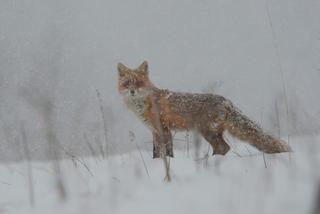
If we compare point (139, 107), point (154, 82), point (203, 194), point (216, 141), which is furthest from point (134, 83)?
point (154, 82)

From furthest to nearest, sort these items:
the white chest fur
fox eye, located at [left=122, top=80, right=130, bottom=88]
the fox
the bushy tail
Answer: fox eye, located at [left=122, top=80, right=130, bottom=88]
the white chest fur
the fox
the bushy tail

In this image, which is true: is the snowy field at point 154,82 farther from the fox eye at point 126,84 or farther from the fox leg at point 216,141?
the fox eye at point 126,84

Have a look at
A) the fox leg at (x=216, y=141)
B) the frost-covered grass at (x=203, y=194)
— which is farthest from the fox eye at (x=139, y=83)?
the frost-covered grass at (x=203, y=194)

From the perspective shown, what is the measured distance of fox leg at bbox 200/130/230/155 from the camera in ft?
17.3

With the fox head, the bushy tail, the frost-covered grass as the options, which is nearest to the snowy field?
the frost-covered grass

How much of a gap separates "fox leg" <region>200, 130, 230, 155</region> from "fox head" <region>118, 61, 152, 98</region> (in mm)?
839

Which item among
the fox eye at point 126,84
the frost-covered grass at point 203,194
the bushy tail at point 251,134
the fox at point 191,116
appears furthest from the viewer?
the fox eye at point 126,84

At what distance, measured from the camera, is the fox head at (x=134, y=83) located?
224 inches

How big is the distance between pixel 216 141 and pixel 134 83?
115 centimetres

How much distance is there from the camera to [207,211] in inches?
79.0

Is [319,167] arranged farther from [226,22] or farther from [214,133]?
[226,22]

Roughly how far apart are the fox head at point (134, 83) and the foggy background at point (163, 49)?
11.0 metres

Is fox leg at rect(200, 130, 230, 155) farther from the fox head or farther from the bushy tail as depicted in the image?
the fox head

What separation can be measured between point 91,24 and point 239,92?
1165cm
